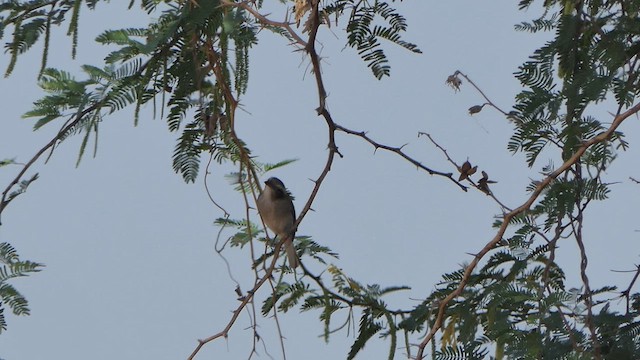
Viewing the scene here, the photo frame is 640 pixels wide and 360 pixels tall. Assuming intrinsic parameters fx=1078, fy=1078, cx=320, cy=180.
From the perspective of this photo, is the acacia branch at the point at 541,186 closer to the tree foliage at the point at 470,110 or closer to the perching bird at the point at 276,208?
the tree foliage at the point at 470,110

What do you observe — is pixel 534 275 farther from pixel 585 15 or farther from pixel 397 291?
pixel 585 15

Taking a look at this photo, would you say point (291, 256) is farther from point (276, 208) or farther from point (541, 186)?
point (276, 208)

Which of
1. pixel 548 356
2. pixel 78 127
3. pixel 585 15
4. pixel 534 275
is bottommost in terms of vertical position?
pixel 548 356

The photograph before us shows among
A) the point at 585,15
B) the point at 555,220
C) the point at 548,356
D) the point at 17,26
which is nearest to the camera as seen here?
the point at 17,26

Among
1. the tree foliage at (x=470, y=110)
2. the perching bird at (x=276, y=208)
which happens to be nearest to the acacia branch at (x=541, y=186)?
the tree foliage at (x=470, y=110)

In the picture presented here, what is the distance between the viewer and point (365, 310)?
451 centimetres

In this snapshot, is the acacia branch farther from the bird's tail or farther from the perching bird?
the perching bird

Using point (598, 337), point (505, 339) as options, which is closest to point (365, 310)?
point (505, 339)

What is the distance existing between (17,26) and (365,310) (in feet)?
6.08

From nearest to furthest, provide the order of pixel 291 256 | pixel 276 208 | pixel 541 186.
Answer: pixel 541 186 < pixel 291 256 < pixel 276 208

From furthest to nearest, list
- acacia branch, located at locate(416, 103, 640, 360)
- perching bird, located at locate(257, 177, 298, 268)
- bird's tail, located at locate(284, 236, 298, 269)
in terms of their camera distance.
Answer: perching bird, located at locate(257, 177, 298, 268) < bird's tail, located at locate(284, 236, 298, 269) < acacia branch, located at locate(416, 103, 640, 360)

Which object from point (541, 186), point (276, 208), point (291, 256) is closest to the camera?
point (541, 186)

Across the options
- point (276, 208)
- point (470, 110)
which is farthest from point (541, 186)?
point (276, 208)

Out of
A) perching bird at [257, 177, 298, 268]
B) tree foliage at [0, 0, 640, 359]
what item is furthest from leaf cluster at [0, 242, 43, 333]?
perching bird at [257, 177, 298, 268]
